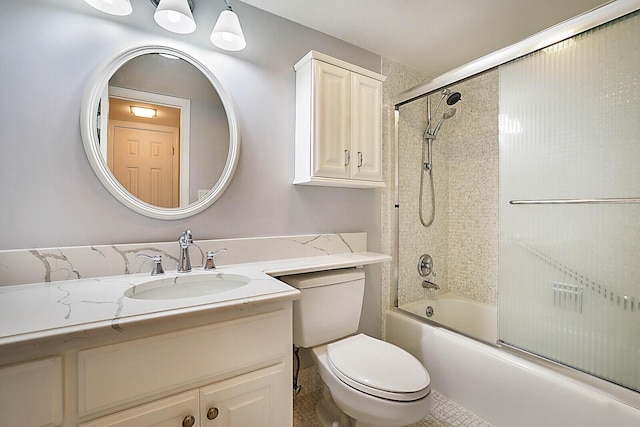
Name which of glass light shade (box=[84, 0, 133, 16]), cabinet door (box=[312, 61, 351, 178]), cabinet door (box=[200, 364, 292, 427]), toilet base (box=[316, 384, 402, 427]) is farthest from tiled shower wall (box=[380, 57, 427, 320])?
glass light shade (box=[84, 0, 133, 16])

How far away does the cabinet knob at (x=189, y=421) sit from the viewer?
86 cm

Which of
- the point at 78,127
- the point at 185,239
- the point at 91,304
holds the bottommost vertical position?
the point at 91,304

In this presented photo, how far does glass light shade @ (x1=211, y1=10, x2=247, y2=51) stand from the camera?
132 cm

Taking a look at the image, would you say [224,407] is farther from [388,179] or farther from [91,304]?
[388,179]

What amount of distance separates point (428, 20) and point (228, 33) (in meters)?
1.15

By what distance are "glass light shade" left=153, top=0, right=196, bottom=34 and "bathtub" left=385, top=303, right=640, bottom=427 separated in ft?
6.68

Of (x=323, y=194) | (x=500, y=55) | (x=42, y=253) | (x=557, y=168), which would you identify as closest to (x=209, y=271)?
(x=42, y=253)

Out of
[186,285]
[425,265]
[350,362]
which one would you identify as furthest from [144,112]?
[425,265]

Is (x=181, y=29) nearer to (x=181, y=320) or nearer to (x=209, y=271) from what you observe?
(x=209, y=271)

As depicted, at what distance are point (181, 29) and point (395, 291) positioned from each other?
78.6 inches

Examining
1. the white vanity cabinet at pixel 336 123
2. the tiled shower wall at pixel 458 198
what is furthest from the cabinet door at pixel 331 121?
the tiled shower wall at pixel 458 198

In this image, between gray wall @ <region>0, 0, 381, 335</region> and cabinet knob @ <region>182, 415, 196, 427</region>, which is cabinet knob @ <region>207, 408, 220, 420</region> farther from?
gray wall @ <region>0, 0, 381, 335</region>

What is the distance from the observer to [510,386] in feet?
4.56

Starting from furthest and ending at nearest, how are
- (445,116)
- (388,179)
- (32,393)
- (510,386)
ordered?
(445,116)
(388,179)
(510,386)
(32,393)
